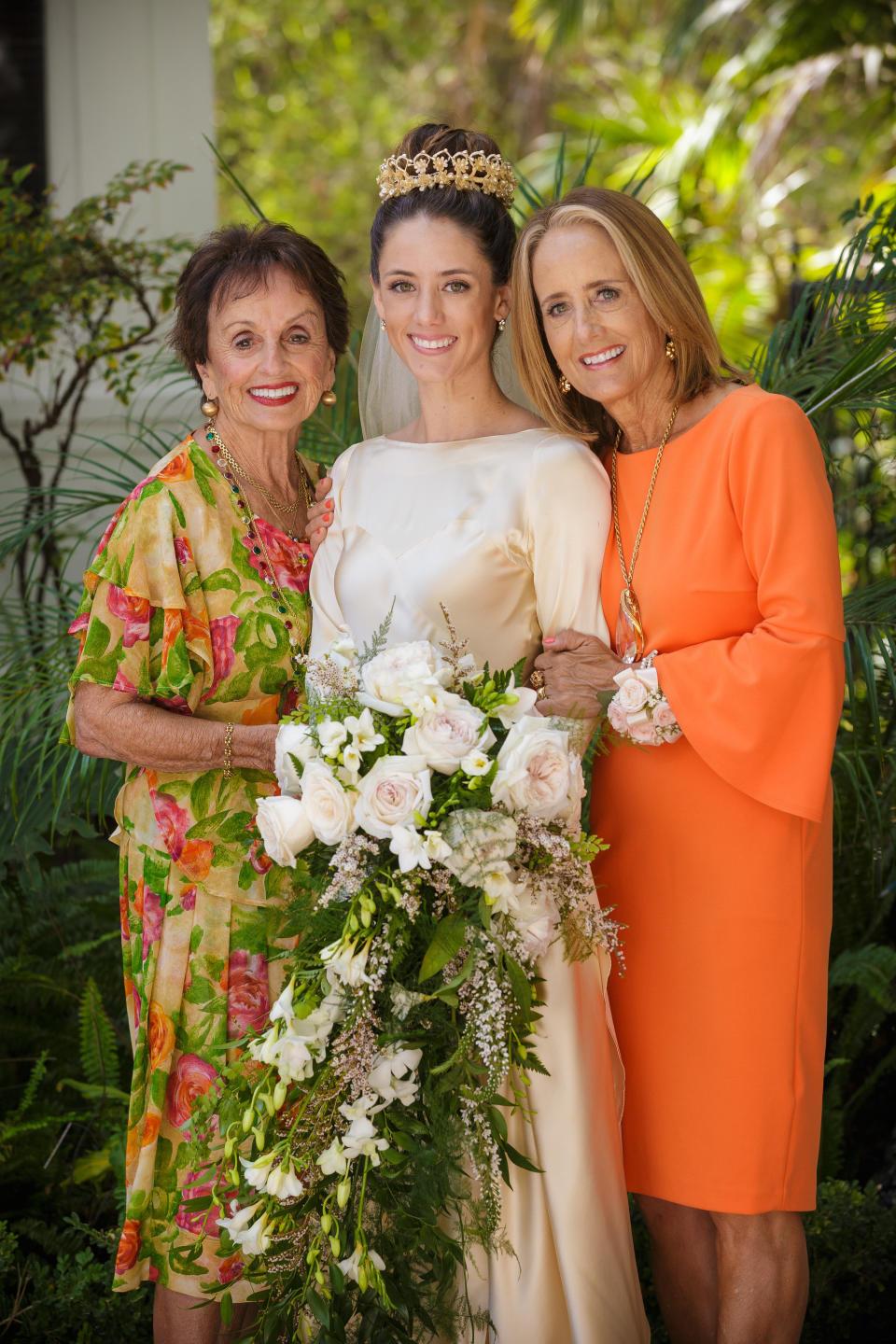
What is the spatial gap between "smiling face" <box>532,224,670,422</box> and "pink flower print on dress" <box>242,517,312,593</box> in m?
0.67

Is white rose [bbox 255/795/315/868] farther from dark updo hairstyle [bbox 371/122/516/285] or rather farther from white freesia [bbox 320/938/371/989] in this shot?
dark updo hairstyle [bbox 371/122/516/285]

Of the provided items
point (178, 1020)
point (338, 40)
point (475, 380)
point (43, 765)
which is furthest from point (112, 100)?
point (338, 40)

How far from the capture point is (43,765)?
4.01 meters

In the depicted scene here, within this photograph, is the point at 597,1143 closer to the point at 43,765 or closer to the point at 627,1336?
the point at 627,1336

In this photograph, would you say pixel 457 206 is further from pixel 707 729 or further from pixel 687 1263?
pixel 687 1263

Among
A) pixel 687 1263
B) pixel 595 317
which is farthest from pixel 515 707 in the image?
pixel 687 1263

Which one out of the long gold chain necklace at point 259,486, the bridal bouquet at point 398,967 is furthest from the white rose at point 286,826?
the long gold chain necklace at point 259,486

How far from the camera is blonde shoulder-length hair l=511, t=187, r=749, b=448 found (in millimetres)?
2408

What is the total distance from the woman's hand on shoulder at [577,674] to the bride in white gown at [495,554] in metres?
0.05

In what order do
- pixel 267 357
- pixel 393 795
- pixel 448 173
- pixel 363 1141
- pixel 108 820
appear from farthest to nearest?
1. pixel 108 820
2. pixel 267 357
3. pixel 448 173
4. pixel 363 1141
5. pixel 393 795

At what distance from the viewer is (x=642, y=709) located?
234 cm

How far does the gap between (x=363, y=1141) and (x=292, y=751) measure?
24.3 inches

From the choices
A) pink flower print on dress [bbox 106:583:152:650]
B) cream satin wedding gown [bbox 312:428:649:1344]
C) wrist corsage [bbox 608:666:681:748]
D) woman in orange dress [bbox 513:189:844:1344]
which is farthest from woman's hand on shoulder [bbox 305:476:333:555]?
wrist corsage [bbox 608:666:681:748]

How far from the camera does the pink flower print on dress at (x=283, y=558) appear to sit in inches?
104
